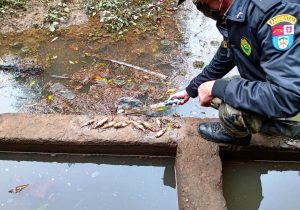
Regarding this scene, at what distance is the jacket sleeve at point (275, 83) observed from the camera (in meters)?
2.30

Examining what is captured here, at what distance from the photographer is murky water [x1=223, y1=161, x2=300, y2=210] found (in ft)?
10.7

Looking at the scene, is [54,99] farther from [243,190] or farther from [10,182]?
[243,190]

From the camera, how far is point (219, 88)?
277 cm

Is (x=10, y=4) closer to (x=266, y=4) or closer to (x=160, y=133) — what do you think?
(x=160, y=133)

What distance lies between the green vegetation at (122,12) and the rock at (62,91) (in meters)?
1.18

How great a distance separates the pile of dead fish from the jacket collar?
1181 millimetres

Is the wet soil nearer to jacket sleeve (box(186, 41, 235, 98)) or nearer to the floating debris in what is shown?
jacket sleeve (box(186, 41, 235, 98))

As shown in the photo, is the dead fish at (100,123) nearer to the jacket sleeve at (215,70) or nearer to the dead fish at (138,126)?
the dead fish at (138,126)

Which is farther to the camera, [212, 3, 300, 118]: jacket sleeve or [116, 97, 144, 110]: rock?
[116, 97, 144, 110]: rock

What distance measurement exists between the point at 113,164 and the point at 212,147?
85cm

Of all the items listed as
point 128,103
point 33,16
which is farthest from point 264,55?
point 33,16

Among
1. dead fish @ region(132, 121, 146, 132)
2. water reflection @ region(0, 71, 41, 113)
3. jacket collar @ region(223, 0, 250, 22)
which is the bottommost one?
water reflection @ region(0, 71, 41, 113)

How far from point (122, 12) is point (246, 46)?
3010mm

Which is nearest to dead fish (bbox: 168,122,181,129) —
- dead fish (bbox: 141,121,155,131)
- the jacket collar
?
dead fish (bbox: 141,121,155,131)
